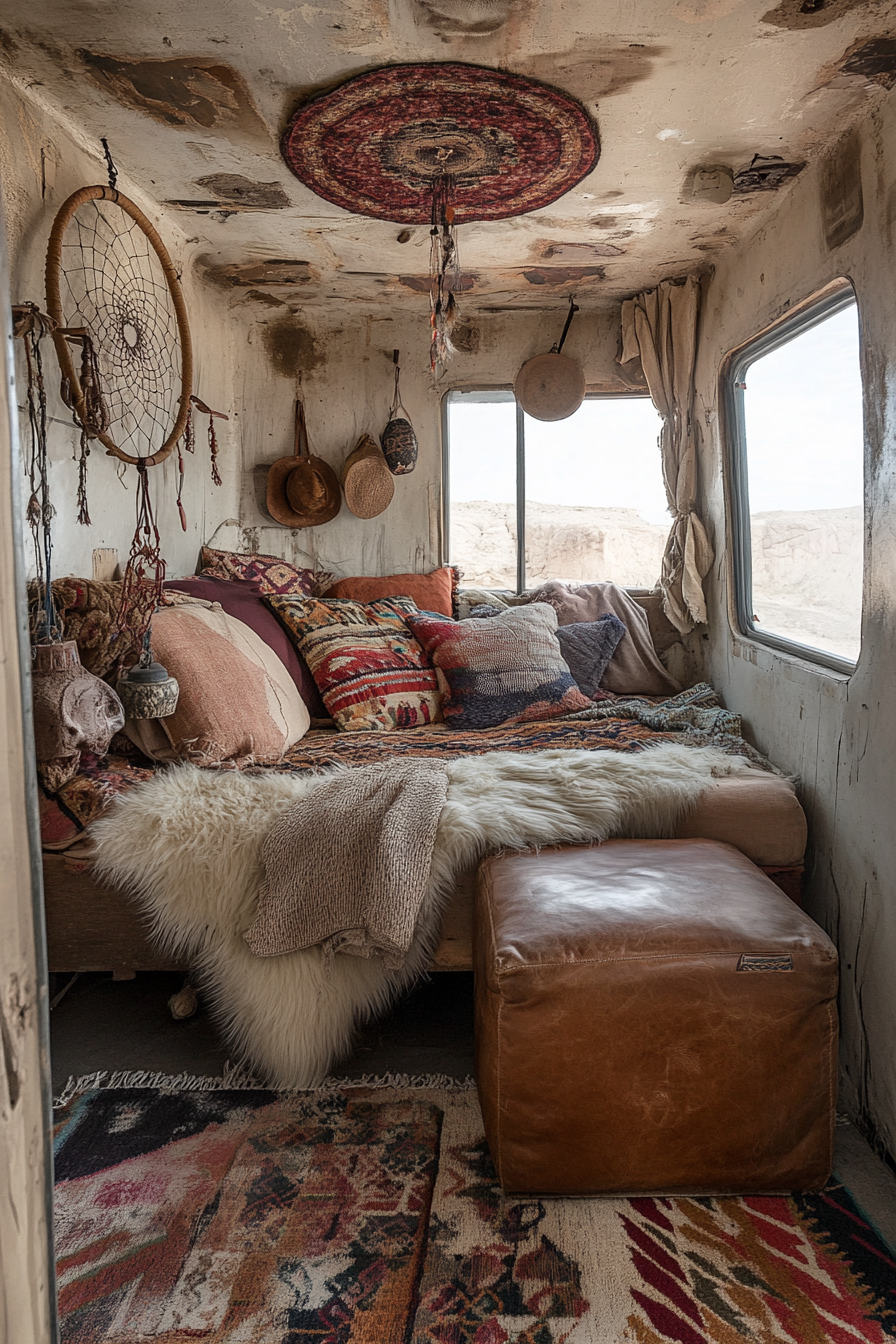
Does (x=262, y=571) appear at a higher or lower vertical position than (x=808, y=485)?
lower

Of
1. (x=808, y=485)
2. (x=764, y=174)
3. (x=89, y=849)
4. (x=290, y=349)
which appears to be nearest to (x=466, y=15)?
(x=764, y=174)

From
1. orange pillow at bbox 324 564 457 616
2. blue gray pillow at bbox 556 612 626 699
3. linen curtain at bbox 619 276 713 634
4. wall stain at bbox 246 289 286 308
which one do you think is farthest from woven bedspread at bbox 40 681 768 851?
wall stain at bbox 246 289 286 308

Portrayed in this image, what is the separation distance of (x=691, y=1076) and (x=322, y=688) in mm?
1811

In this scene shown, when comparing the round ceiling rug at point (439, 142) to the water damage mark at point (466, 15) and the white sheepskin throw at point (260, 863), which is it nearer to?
the water damage mark at point (466, 15)

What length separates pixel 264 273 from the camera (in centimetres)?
335

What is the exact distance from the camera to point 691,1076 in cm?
143

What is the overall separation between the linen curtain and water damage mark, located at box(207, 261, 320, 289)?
4.76 feet

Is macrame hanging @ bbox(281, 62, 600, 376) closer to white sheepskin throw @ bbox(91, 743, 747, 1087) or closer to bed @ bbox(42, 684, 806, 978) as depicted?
white sheepskin throw @ bbox(91, 743, 747, 1087)

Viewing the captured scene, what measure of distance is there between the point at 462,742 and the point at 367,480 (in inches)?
70.4

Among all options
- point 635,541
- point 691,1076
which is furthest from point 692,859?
point 635,541

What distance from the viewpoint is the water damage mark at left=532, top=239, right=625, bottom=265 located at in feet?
10.0

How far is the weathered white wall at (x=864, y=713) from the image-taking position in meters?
1.75

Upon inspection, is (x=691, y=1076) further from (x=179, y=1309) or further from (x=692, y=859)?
(x=179, y=1309)

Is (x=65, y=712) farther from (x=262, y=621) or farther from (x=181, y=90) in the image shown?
(x=181, y=90)
